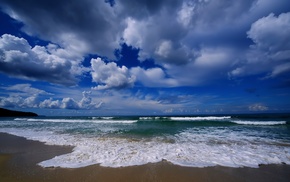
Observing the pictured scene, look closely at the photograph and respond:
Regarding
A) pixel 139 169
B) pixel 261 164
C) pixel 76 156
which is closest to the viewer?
pixel 139 169

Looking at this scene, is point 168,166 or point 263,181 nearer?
point 263,181

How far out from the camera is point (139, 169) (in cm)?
443

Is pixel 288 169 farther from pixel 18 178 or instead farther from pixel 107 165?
pixel 18 178

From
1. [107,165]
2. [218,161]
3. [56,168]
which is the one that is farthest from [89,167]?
[218,161]

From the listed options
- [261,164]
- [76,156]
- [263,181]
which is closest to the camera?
[263,181]

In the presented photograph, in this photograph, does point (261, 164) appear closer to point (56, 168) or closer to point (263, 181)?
point (263, 181)

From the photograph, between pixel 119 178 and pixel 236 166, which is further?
pixel 236 166

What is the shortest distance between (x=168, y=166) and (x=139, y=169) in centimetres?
94

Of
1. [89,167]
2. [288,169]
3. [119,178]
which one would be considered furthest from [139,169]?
[288,169]

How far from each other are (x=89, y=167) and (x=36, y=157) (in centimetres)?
279

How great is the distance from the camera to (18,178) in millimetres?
3906

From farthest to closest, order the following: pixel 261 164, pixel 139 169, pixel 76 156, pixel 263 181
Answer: pixel 76 156, pixel 261 164, pixel 139 169, pixel 263 181

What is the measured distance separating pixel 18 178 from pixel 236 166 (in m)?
6.24

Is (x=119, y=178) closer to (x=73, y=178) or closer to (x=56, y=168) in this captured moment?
(x=73, y=178)
